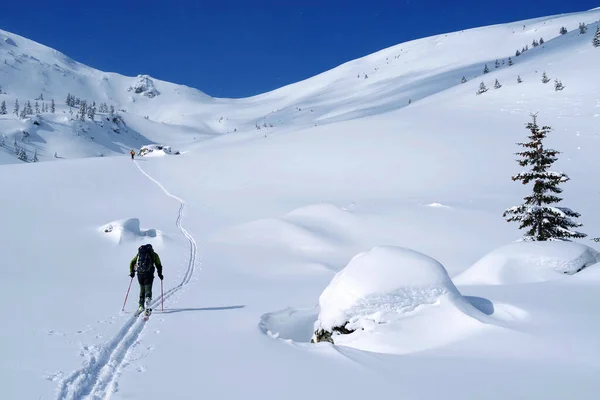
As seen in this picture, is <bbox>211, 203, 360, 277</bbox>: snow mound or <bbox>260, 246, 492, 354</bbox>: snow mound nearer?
<bbox>260, 246, 492, 354</bbox>: snow mound

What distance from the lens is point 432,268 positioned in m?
7.86

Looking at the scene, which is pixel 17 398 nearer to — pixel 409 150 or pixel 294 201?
pixel 294 201

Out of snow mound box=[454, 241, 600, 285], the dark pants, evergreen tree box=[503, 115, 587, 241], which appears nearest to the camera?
the dark pants

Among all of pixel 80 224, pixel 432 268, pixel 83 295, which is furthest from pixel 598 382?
pixel 80 224

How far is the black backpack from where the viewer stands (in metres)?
10.0

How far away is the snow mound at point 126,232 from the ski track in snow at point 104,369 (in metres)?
10.2

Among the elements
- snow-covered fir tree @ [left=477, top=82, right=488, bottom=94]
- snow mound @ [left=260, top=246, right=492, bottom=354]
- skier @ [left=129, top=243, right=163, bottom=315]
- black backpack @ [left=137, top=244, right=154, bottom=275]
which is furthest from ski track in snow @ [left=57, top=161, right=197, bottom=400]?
snow-covered fir tree @ [left=477, top=82, right=488, bottom=94]

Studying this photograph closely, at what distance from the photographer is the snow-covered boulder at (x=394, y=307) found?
688 cm

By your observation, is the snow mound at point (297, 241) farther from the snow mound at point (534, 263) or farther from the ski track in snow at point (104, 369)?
the ski track in snow at point (104, 369)

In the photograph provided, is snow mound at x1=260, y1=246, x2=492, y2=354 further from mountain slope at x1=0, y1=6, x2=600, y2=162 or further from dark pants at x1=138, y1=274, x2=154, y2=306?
mountain slope at x1=0, y1=6, x2=600, y2=162

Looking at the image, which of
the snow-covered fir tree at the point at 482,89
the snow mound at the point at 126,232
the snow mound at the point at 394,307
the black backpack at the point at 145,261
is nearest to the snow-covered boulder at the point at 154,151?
the snow mound at the point at 126,232

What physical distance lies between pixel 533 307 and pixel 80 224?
2130cm

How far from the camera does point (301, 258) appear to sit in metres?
18.1

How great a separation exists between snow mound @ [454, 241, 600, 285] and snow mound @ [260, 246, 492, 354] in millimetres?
4048
